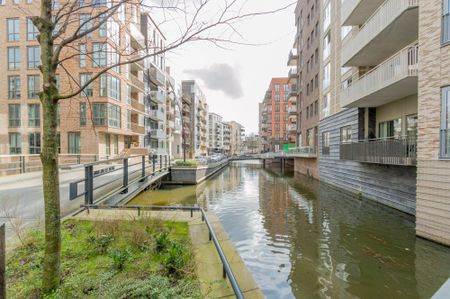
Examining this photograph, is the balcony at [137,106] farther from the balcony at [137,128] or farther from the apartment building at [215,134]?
the apartment building at [215,134]

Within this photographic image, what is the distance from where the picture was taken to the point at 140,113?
3312 centimetres

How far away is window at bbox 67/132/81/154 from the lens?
25.7 meters

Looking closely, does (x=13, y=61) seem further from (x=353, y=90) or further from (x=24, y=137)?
(x=353, y=90)

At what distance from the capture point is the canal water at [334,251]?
543cm

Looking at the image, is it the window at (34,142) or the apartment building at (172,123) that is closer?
the window at (34,142)

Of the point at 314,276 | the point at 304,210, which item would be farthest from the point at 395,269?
the point at 304,210

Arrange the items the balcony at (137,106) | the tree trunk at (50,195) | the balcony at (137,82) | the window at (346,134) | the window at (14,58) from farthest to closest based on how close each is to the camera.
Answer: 1. the balcony at (137,106)
2. the balcony at (137,82)
3. the window at (14,58)
4. the window at (346,134)
5. the tree trunk at (50,195)

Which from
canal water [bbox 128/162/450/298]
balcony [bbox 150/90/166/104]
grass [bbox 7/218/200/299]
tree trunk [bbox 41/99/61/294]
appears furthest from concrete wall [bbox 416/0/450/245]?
balcony [bbox 150/90/166/104]

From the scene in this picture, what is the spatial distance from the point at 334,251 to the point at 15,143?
32.3 meters

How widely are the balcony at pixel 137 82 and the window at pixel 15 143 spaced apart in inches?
523

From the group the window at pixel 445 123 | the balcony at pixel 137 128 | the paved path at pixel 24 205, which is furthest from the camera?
the balcony at pixel 137 128

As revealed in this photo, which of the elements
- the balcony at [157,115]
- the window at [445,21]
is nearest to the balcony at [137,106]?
the balcony at [157,115]

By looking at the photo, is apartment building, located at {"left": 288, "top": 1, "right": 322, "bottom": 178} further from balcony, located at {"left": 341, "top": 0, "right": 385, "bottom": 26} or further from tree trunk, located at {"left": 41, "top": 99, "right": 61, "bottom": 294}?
tree trunk, located at {"left": 41, "top": 99, "right": 61, "bottom": 294}

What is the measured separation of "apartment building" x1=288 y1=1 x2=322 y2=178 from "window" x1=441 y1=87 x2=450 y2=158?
16.2m
